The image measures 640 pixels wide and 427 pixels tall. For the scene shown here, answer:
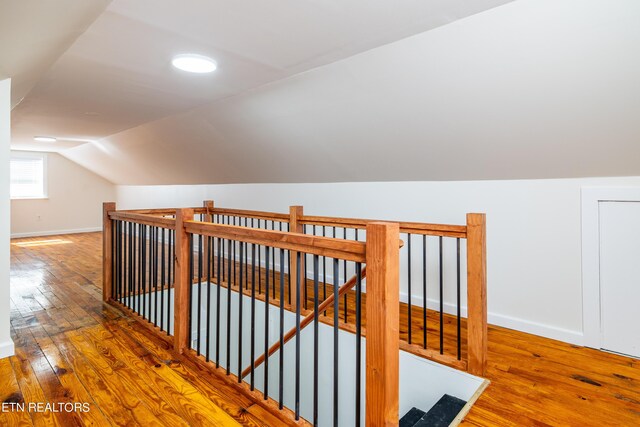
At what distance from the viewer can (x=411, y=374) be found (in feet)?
7.27

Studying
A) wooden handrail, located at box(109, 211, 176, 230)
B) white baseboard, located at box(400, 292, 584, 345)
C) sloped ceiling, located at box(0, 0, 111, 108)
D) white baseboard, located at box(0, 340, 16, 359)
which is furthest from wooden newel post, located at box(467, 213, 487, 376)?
white baseboard, located at box(0, 340, 16, 359)

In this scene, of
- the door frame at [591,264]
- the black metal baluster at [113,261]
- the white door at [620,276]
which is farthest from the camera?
the black metal baluster at [113,261]

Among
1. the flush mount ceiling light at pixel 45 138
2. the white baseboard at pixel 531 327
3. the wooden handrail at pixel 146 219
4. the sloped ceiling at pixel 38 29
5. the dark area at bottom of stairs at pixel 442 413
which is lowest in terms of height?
the dark area at bottom of stairs at pixel 442 413

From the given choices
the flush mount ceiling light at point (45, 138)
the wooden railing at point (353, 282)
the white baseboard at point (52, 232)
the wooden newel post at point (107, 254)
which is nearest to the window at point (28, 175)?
the white baseboard at point (52, 232)

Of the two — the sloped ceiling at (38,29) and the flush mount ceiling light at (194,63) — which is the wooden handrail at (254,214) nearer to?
the flush mount ceiling light at (194,63)

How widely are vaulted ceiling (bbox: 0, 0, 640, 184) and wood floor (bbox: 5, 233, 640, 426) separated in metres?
1.20

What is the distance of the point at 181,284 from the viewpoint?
2057 millimetres

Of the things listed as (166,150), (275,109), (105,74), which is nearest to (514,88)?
(275,109)

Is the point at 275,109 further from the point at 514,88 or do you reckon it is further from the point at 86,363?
the point at 86,363

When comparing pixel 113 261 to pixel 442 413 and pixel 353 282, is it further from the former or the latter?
pixel 442 413

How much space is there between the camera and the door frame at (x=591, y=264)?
2242 mm

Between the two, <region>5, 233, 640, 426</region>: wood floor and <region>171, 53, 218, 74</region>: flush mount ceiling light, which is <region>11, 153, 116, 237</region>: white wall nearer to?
<region>5, 233, 640, 426</region>: wood floor

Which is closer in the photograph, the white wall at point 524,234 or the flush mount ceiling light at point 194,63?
the flush mount ceiling light at point 194,63

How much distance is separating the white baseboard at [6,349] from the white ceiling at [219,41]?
1.74 m
